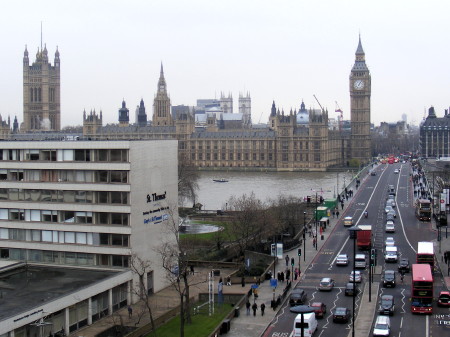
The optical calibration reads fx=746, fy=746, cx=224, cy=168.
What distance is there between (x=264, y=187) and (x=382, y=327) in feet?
265

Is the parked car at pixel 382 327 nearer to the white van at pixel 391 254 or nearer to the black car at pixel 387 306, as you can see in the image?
the black car at pixel 387 306

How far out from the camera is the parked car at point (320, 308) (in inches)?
1276

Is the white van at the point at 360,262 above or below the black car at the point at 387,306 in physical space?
above

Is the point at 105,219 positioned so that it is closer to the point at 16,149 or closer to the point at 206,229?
the point at 16,149

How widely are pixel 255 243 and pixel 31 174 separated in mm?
18640

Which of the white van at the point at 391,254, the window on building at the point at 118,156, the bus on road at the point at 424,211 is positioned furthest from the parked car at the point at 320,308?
the bus on road at the point at 424,211

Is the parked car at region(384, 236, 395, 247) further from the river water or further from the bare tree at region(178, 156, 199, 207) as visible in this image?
the river water

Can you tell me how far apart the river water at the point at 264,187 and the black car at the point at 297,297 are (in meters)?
44.8

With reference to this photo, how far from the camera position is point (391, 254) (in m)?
45.8

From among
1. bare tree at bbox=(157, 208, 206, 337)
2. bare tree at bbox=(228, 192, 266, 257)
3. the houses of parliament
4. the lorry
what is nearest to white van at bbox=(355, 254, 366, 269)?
the lorry

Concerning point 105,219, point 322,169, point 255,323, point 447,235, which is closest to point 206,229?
point 447,235

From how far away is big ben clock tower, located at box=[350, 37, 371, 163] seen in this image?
175000 mm

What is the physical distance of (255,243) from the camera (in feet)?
171

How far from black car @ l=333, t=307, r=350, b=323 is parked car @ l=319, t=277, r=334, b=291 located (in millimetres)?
5313
